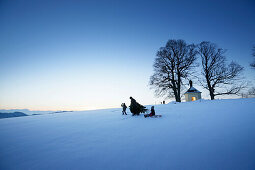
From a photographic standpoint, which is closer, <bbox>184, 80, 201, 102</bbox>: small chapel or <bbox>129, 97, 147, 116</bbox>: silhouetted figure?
<bbox>129, 97, 147, 116</bbox>: silhouetted figure

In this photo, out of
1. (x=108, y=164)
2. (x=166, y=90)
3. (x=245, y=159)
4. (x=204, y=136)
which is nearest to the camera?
(x=245, y=159)

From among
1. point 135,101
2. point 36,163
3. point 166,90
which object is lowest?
point 36,163

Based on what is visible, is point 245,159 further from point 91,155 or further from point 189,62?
point 189,62

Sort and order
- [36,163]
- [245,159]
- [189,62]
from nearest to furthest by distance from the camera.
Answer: [245,159] < [36,163] < [189,62]

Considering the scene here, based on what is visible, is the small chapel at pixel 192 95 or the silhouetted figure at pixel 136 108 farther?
the small chapel at pixel 192 95

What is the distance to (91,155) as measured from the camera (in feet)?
8.13

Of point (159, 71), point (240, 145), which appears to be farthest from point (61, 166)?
point (159, 71)

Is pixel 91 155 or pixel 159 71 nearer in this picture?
pixel 91 155

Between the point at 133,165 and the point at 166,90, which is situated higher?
the point at 166,90

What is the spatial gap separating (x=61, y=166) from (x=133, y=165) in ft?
5.14

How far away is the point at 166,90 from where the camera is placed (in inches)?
775

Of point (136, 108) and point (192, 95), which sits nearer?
point (136, 108)

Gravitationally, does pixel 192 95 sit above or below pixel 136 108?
above

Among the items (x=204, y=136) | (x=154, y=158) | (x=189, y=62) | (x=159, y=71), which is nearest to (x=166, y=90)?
(x=159, y=71)
